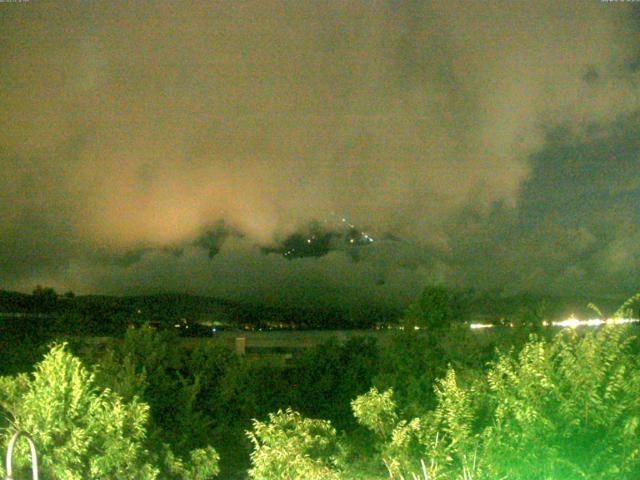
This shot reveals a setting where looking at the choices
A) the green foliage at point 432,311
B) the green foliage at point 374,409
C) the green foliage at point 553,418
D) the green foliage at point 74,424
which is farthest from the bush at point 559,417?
the green foliage at point 432,311

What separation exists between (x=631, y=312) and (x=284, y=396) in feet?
49.2

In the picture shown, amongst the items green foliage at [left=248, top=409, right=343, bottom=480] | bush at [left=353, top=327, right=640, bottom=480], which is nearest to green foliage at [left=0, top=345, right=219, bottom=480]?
green foliage at [left=248, top=409, right=343, bottom=480]

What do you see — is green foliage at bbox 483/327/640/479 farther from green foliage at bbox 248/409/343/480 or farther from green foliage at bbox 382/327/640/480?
green foliage at bbox 248/409/343/480

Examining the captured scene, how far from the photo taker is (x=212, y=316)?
4159cm

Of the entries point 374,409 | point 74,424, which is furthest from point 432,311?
point 74,424

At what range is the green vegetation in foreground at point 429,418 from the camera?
6062 millimetres

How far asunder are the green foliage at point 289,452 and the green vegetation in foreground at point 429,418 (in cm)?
1

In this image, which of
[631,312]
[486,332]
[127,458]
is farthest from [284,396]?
[631,312]

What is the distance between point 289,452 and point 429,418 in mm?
1440

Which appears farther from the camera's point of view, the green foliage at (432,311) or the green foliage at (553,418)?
the green foliage at (432,311)

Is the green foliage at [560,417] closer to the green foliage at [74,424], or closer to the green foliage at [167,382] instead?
the green foliage at [74,424]

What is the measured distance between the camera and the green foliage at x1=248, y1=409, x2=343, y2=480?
7516 millimetres

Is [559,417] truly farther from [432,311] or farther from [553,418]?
[432,311]

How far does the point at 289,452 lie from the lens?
7695 millimetres
